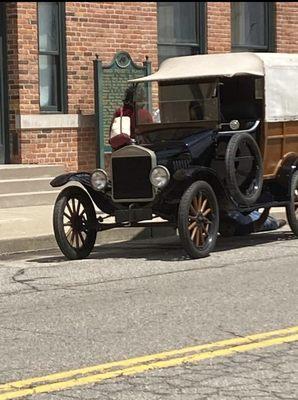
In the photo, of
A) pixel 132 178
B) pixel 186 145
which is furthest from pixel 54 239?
pixel 186 145

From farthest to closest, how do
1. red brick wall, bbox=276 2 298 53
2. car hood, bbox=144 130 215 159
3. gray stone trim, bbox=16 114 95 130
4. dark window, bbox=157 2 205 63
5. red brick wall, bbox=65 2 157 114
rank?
red brick wall, bbox=276 2 298 53, dark window, bbox=157 2 205 63, red brick wall, bbox=65 2 157 114, gray stone trim, bbox=16 114 95 130, car hood, bbox=144 130 215 159

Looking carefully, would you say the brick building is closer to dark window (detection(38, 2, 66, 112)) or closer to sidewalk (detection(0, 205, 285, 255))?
dark window (detection(38, 2, 66, 112))

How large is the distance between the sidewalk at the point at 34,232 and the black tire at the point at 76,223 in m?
0.79

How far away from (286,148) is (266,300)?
158 inches

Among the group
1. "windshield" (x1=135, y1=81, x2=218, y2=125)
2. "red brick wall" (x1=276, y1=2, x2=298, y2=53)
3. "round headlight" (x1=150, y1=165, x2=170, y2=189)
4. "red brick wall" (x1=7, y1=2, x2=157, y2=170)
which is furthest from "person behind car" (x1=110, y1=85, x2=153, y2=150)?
"red brick wall" (x1=276, y1=2, x2=298, y2=53)

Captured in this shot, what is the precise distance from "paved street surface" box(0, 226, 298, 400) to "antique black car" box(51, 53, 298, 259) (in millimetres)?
532

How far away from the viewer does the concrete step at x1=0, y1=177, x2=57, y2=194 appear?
14112 millimetres

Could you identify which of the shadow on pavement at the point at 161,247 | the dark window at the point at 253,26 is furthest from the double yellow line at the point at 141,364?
the dark window at the point at 253,26

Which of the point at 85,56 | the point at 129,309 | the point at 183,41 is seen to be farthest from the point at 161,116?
the point at 183,41

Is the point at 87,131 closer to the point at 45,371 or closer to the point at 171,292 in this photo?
the point at 171,292

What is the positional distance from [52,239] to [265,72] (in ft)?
11.5

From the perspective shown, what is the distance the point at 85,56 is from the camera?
52.7ft

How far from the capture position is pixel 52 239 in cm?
1109

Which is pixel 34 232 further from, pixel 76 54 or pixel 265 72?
pixel 76 54
